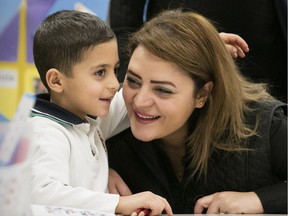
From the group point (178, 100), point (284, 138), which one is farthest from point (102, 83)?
point (284, 138)

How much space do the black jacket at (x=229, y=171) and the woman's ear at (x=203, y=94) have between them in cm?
14

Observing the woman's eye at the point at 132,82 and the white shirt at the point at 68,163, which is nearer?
the white shirt at the point at 68,163

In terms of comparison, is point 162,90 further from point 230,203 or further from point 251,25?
point 251,25

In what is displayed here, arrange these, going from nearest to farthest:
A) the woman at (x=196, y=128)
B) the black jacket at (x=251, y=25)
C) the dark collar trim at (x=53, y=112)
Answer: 1. the dark collar trim at (x=53, y=112)
2. the woman at (x=196, y=128)
3. the black jacket at (x=251, y=25)

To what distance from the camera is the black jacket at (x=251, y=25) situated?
161 centimetres

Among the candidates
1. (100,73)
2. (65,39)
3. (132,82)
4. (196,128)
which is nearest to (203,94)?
(196,128)

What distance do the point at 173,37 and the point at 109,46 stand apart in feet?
0.57

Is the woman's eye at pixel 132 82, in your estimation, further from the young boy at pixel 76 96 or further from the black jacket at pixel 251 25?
the black jacket at pixel 251 25

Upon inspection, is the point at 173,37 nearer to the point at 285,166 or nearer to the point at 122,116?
the point at 122,116

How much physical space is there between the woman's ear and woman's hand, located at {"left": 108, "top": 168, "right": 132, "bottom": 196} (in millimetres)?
296

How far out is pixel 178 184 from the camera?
1358 millimetres

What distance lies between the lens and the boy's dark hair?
Result: 114 centimetres

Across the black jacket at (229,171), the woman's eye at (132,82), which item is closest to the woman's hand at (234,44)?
the black jacket at (229,171)

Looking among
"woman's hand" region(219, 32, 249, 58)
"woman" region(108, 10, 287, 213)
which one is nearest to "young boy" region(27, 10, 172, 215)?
"woman" region(108, 10, 287, 213)
